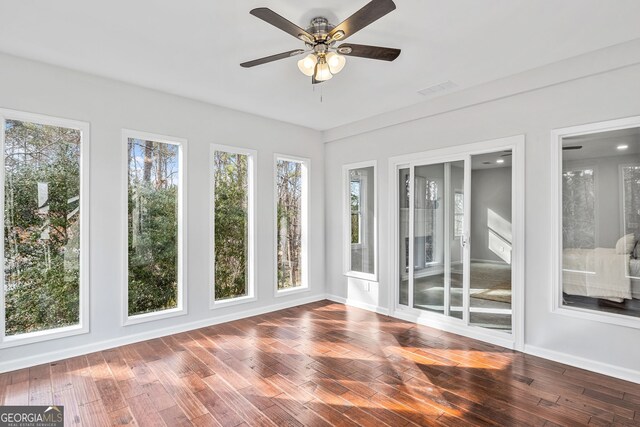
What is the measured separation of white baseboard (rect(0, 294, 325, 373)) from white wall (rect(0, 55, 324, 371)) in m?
0.01

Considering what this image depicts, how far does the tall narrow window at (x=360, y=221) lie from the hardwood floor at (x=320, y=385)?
5.03 ft

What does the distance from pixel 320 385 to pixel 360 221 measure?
9.73ft

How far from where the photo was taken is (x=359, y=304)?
17.4 feet

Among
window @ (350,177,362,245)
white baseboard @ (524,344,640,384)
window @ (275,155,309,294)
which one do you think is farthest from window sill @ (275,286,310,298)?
white baseboard @ (524,344,640,384)

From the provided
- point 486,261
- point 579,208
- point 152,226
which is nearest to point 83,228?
point 152,226

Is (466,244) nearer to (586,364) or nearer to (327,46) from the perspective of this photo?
(586,364)

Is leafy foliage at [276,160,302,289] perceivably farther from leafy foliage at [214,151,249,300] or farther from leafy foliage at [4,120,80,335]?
leafy foliage at [4,120,80,335]

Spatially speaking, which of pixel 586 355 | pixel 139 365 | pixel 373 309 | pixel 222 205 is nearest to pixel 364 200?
pixel 373 309

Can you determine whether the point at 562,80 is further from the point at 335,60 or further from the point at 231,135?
the point at 231,135

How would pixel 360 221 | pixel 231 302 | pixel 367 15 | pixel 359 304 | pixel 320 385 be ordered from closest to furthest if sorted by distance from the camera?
pixel 367 15 → pixel 320 385 → pixel 231 302 → pixel 359 304 → pixel 360 221

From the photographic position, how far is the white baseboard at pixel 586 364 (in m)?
2.93

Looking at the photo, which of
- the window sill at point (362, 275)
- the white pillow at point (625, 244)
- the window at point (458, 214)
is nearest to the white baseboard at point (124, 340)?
the window sill at point (362, 275)

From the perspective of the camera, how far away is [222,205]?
4.69 m

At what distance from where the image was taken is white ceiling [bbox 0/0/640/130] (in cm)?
247
